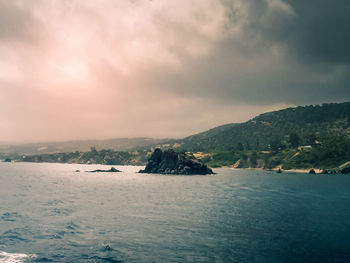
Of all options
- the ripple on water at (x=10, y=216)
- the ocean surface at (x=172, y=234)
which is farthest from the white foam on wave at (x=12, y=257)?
the ripple on water at (x=10, y=216)

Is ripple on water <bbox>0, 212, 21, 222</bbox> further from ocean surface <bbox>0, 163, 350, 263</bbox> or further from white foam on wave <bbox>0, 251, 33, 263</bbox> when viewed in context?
white foam on wave <bbox>0, 251, 33, 263</bbox>

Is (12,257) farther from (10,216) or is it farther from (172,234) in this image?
(10,216)

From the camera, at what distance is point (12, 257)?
24.5 m

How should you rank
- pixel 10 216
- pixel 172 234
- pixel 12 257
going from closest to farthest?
pixel 12 257 < pixel 172 234 < pixel 10 216

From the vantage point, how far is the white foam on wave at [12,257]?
77.0 feet

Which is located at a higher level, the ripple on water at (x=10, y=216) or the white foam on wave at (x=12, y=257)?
the white foam on wave at (x=12, y=257)

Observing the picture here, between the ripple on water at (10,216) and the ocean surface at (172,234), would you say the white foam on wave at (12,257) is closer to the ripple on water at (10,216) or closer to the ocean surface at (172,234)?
the ocean surface at (172,234)

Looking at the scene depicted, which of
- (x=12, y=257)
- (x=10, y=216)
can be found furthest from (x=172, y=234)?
(x=10, y=216)

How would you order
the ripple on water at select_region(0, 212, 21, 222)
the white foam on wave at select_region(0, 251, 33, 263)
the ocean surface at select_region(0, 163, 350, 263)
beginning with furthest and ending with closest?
the ripple on water at select_region(0, 212, 21, 222) < the ocean surface at select_region(0, 163, 350, 263) < the white foam on wave at select_region(0, 251, 33, 263)

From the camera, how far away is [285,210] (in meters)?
53.6

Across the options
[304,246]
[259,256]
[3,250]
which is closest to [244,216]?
[304,246]

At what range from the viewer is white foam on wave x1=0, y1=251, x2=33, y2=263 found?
23.5 m

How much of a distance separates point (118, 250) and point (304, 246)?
20.4 metres

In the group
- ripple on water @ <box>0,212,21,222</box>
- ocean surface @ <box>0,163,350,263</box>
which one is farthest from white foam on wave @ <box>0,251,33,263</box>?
ripple on water @ <box>0,212,21,222</box>
